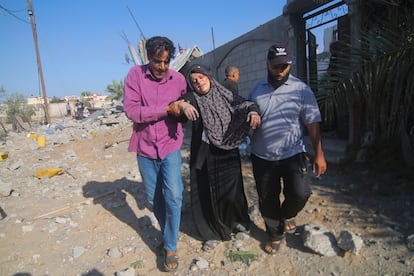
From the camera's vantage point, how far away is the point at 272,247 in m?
2.28

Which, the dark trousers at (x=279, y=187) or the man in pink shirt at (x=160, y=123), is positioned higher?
the man in pink shirt at (x=160, y=123)

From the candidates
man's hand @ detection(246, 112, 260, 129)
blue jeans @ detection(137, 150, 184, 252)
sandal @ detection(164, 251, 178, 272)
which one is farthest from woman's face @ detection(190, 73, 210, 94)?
sandal @ detection(164, 251, 178, 272)

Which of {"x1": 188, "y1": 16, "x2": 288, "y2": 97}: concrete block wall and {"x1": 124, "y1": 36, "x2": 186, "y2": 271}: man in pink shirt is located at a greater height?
{"x1": 188, "y1": 16, "x2": 288, "y2": 97}: concrete block wall

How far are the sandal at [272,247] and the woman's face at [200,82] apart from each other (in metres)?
1.34

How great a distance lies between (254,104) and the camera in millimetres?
2039

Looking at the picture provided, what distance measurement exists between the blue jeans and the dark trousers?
0.64 m

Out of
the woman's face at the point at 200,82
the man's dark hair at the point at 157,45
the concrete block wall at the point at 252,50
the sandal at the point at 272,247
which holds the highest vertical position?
the concrete block wall at the point at 252,50

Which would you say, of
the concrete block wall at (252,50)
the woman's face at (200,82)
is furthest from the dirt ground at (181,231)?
the concrete block wall at (252,50)

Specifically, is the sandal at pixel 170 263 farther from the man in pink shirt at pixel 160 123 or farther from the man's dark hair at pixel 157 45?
the man's dark hair at pixel 157 45

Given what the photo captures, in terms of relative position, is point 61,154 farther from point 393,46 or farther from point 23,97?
point 23,97

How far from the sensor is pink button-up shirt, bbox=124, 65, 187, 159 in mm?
2070

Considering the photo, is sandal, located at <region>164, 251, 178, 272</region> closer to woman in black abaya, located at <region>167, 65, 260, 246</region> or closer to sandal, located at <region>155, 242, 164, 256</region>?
sandal, located at <region>155, 242, 164, 256</region>

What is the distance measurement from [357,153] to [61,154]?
7012 millimetres

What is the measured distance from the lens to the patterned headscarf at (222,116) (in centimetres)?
215
